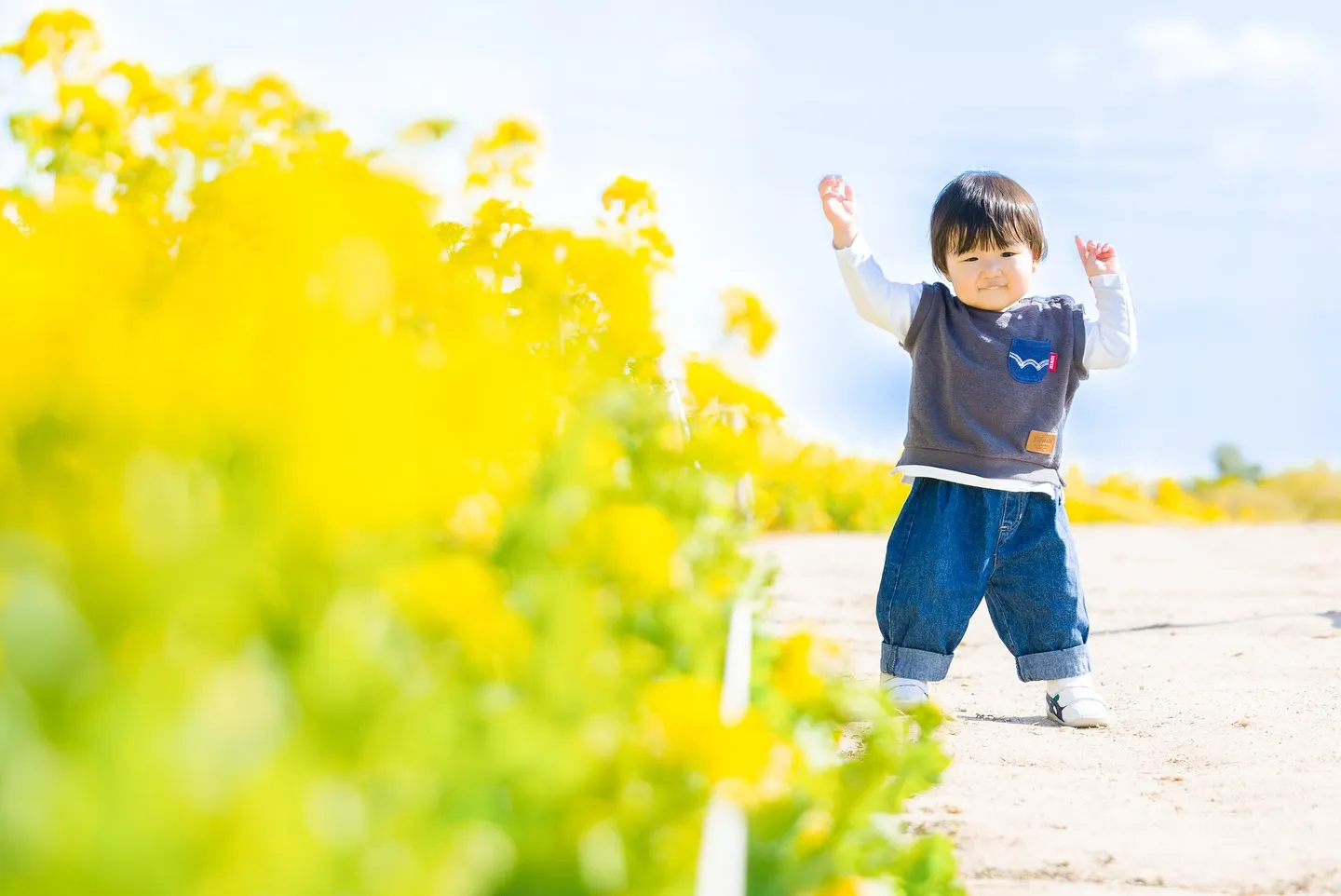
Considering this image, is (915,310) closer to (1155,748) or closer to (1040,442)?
(1040,442)

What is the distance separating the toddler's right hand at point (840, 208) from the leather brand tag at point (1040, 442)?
2.28 feet

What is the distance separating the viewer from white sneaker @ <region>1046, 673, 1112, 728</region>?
3.19 metres

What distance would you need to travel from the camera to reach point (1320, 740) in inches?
118

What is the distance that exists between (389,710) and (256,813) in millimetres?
188

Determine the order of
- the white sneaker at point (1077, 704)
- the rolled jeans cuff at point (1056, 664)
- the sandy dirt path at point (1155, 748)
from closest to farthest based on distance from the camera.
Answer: the sandy dirt path at point (1155, 748)
the white sneaker at point (1077, 704)
the rolled jeans cuff at point (1056, 664)

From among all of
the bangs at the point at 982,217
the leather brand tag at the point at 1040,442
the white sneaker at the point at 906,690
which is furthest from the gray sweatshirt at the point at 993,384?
the white sneaker at the point at 906,690

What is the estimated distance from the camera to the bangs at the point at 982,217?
138 inches

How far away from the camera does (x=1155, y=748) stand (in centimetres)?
294

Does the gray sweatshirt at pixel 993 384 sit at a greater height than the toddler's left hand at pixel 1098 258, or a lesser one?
lesser

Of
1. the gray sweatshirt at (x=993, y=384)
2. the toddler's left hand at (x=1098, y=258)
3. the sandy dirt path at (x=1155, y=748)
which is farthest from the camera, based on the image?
the toddler's left hand at (x=1098, y=258)

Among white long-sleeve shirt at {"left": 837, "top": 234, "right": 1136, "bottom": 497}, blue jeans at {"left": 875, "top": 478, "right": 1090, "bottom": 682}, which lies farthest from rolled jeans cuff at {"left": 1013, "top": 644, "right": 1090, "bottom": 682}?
white long-sleeve shirt at {"left": 837, "top": 234, "right": 1136, "bottom": 497}

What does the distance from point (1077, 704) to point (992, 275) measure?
113cm

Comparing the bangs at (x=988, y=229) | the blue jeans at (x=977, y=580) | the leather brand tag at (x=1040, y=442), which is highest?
the bangs at (x=988, y=229)

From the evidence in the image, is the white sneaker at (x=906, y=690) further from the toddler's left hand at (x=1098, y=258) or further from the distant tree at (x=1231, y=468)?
the distant tree at (x=1231, y=468)
